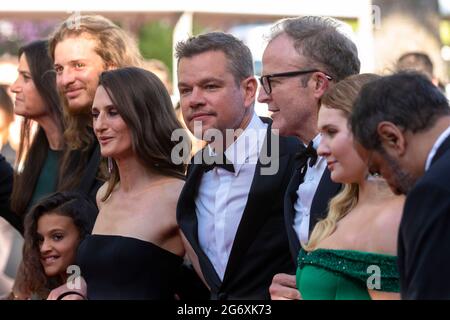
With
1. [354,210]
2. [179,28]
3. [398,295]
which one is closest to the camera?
[398,295]

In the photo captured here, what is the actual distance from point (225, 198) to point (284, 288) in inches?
25.8

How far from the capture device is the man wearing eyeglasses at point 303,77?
4742mm

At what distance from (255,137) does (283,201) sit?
37cm

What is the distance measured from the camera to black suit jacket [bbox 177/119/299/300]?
4.80 m

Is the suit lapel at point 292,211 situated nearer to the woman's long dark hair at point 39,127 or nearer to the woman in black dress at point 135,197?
the woman in black dress at point 135,197

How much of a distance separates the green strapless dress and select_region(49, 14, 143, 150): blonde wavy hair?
2390 mm

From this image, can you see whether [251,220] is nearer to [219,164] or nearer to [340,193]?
[219,164]

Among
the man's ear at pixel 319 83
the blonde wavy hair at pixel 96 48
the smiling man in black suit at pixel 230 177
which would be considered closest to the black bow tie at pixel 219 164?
the smiling man in black suit at pixel 230 177

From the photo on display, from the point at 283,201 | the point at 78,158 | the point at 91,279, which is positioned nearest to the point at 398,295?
the point at 283,201

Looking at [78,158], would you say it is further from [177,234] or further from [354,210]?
[354,210]

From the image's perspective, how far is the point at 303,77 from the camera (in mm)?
4902

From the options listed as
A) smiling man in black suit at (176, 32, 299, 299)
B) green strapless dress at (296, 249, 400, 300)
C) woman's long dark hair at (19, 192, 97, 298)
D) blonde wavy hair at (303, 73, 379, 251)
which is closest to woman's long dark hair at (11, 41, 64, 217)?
woman's long dark hair at (19, 192, 97, 298)

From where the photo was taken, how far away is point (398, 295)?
12.8 ft

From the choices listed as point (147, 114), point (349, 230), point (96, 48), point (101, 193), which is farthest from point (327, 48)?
point (96, 48)
